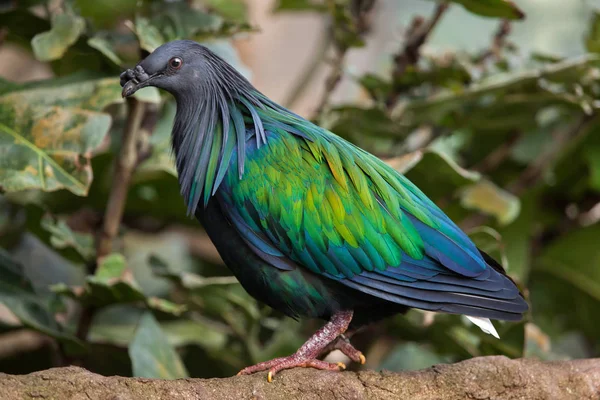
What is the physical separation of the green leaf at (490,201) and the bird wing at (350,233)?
4.07 feet

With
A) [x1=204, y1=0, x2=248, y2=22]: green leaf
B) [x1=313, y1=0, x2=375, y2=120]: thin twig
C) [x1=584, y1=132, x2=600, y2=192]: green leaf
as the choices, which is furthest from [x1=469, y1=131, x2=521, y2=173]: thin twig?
[x1=204, y1=0, x2=248, y2=22]: green leaf

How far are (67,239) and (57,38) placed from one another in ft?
2.27

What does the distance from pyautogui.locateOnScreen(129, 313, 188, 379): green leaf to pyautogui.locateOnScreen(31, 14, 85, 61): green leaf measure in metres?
0.96

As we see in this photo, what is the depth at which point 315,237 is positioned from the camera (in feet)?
6.81

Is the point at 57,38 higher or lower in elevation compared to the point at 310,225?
higher

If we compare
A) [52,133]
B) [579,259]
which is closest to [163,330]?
[52,133]

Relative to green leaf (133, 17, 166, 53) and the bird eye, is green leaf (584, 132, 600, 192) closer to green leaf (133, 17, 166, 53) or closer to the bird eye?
green leaf (133, 17, 166, 53)

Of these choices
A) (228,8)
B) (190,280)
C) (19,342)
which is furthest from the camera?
(19,342)

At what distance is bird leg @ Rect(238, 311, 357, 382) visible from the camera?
2.06 metres

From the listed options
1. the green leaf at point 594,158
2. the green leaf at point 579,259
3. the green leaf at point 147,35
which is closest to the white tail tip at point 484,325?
A: the green leaf at point 147,35

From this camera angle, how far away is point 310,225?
208 centimetres

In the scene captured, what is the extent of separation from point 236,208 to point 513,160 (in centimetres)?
241

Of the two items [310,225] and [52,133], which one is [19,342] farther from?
[310,225]

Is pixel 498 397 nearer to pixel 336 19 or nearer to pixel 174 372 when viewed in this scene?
pixel 174 372
